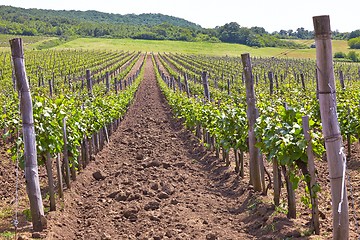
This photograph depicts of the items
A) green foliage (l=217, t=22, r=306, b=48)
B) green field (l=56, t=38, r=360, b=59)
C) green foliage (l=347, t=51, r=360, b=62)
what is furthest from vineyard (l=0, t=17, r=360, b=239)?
green foliage (l=217, t=22, r=306, b=48)

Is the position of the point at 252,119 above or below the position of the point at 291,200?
above

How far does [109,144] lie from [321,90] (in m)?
12.3

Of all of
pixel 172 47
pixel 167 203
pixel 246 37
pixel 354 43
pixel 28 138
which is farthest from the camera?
pixel 246 37

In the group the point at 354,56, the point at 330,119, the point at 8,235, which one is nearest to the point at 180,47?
the point at 354,56

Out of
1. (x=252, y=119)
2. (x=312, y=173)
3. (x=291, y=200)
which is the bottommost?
(x=291, y=200)

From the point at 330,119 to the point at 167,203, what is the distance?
4566 millimetres

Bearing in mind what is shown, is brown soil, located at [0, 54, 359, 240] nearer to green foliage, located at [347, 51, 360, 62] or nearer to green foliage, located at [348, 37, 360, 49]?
green foliage, located at [347, 51, 360, 62]

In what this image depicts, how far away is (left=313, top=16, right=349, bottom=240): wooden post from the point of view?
4637 mm

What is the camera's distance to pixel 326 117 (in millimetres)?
4777

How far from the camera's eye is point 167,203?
869 cm

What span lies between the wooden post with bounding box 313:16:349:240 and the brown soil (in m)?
1.42

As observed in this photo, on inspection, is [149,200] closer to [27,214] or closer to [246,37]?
[27,214]

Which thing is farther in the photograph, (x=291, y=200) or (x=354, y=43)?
(x=354, y=43)

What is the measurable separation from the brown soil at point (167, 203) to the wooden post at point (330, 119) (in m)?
1.42
